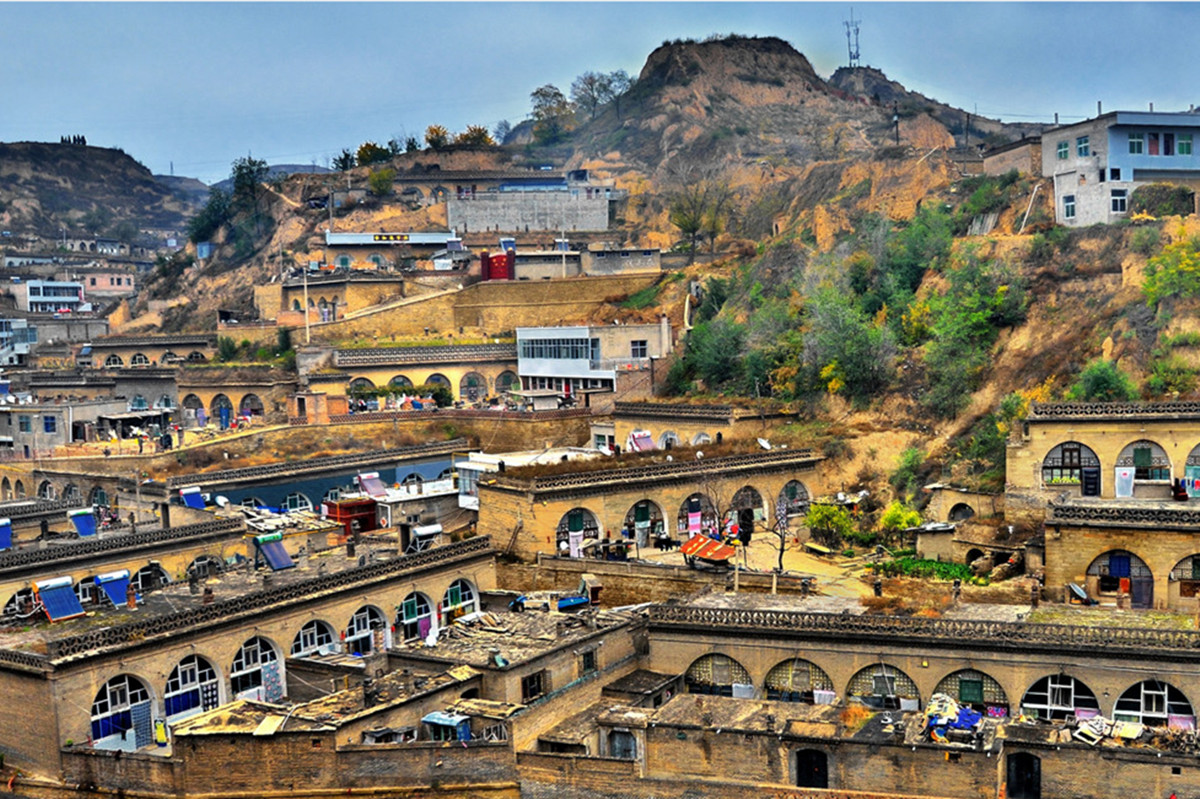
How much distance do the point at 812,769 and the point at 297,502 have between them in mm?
25572

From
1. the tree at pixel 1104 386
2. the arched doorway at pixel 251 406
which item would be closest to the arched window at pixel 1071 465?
the tree at pixel 1104 386

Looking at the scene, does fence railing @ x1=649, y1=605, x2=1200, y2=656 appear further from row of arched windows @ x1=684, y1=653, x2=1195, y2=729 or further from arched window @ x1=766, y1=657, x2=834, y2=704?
arched window @ x1=766, y1=657, x2=834, y2=704

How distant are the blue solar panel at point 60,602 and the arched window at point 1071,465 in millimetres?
24850

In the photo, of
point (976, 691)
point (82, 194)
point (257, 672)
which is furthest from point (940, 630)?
point (82, 194)

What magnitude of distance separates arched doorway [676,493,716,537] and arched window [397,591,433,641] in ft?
29.6

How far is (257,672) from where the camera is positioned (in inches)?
1203

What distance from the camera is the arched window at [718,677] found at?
96.7 feet

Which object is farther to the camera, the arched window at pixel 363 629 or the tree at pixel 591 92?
the tree at pixel 591 92

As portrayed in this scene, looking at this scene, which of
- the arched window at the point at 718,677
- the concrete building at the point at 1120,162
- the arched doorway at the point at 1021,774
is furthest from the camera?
the concrete building at the point at 1120,162

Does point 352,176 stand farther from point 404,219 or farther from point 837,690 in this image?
point 837,690

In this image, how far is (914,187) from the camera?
5969cm

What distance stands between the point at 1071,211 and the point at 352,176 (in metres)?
49.0

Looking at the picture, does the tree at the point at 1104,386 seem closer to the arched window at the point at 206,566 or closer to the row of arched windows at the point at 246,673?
the row of arched windows at the point at 246,673

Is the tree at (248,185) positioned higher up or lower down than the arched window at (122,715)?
higher up
